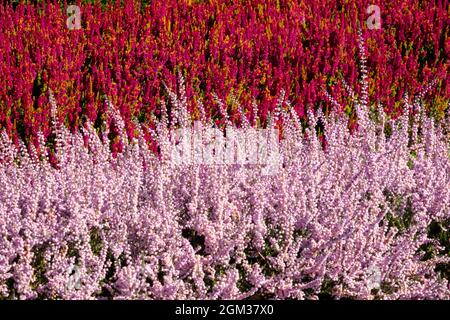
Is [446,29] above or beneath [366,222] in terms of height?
above

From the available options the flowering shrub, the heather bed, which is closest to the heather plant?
the heather bed

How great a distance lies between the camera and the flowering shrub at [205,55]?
4.82 meters

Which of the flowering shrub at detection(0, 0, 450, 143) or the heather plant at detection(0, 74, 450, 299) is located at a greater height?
the flowering shrub at detection(0, 0, 450, 143)

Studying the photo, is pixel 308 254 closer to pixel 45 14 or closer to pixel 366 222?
pixel 366 222

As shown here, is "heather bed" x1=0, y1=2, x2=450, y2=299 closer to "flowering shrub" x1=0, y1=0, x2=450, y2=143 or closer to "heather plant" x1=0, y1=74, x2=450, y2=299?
"heather plant" x1=0, y1=74, x2=450, y2=299

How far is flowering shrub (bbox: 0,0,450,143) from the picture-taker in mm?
4816

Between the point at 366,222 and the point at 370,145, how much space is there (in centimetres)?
69

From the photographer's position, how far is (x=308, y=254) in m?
3.10

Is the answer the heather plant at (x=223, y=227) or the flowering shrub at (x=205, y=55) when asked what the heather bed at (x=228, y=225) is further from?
the flowering shrub at (x=205, y=55)

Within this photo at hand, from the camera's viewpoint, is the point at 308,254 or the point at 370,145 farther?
the point at 370,145

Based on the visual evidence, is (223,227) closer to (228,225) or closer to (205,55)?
(228,225)

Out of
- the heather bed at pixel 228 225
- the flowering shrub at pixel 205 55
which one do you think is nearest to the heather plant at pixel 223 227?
the heather bed at pixel 228 225
